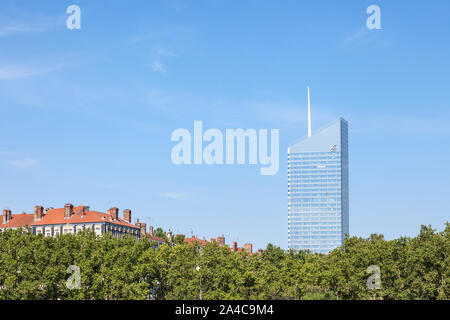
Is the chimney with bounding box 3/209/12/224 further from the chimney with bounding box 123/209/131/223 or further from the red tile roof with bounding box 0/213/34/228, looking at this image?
the chimney with bounding box 123/209/131/223

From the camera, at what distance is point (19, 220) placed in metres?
150

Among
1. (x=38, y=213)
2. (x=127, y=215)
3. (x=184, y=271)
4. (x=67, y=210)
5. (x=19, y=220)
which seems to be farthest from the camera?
(x=127, y=215)

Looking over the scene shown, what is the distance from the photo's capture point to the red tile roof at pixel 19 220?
148 metres

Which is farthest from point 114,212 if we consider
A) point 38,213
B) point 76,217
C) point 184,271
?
point 184,271

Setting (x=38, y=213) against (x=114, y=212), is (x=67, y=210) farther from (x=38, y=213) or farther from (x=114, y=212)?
(x=114, y=212)

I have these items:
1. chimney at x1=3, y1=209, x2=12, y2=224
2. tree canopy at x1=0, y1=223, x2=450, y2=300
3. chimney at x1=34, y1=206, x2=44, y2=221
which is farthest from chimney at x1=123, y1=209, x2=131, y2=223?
tree canopy at x1=0, y1=223, x2=450, y2=300

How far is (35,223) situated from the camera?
480ft

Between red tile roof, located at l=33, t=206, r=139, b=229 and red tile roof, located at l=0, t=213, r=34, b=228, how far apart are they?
3827mm

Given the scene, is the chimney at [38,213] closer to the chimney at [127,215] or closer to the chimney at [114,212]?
the chimney at [114,212]

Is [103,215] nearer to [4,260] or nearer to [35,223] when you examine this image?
[35,223]

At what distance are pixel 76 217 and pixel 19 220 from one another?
15.1 metres

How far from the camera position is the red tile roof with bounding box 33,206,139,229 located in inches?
5633

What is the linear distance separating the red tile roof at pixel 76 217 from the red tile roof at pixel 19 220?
12.6 feet
